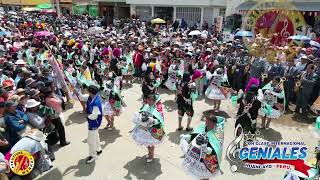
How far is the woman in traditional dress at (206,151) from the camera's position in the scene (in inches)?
217

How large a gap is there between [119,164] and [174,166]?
4.27ft

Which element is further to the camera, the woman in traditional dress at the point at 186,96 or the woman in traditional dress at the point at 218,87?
the woman in traditional dress at the point at 218,87

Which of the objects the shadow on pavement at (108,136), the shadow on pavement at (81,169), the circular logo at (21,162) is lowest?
the shadow on pavement at (81,169)

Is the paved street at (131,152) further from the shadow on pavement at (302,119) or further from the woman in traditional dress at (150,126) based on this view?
the woman in traditional dress at (150,126)

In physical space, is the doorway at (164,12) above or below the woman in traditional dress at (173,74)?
above

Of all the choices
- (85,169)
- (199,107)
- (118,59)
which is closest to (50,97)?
(85,169)

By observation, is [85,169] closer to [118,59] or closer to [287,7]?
[118,59]

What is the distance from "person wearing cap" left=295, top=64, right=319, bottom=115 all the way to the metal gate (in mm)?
22381

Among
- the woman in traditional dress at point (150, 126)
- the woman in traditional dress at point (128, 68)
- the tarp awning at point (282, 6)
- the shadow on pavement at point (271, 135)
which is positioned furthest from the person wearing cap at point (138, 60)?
the tarp awning at point (282, 6)

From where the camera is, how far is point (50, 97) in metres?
7.59

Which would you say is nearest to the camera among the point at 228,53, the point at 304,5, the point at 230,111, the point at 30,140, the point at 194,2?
the point at 30,140

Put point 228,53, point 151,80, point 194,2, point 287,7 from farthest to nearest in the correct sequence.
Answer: point 194,2, point 287,7, point 228,53, point 151,80

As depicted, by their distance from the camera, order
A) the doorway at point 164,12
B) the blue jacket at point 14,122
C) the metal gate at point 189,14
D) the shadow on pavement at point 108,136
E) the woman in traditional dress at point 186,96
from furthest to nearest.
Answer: the doorway at point 164,12 < the metal gate at point 189,14 < the woman in traditional dress at point 186,96 < the shadow on pavement at point 108,136 < the blue jacket at point 14,122

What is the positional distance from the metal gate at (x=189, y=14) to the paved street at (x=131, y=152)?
22.4 m
